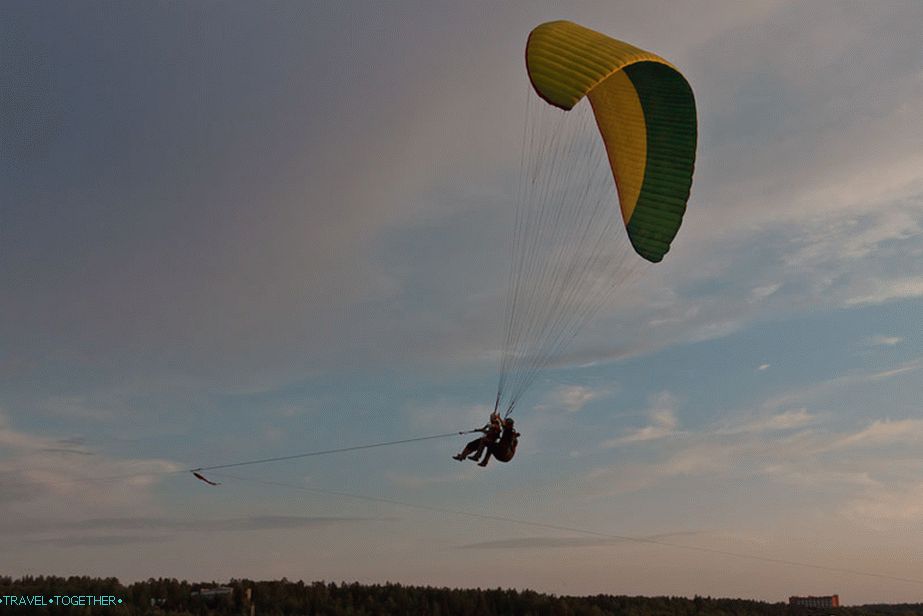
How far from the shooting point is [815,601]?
3966 cm

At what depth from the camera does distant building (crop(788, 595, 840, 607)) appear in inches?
1545

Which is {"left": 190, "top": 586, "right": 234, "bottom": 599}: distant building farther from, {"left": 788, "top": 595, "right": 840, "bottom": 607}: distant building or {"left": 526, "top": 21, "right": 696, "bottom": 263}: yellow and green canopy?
{"left": 788, "top": 595, "right": 840, "bottom": 607}: distant building

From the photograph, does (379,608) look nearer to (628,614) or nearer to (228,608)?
(228,608)

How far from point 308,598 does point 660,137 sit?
18271 millimetres

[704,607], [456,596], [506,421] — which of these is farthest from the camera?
[704,607]

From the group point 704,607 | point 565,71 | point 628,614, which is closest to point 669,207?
point 565,71

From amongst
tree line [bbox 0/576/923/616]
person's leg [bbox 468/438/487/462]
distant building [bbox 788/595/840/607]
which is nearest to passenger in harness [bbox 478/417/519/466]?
person's leg [bbox 468/438/487/462]

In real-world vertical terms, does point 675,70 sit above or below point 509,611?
above

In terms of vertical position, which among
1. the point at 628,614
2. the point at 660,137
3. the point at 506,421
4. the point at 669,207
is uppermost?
the point at 660,137

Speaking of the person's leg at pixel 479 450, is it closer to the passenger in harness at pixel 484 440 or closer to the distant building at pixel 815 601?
the passenger in harness at pixel 484 440

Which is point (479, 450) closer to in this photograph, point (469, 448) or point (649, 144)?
point (469, 448)

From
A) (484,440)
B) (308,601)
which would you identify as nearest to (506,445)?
(484,440)

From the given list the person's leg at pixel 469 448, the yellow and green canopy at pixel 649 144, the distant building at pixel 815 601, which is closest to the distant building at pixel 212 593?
the person's leg at pixel 469 448

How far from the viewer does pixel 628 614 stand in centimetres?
3328
